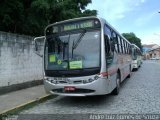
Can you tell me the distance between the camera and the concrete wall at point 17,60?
35.3 ft

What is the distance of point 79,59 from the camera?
8398 millimetres

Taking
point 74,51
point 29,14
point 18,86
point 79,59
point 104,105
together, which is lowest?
point 104,105

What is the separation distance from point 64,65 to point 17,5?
666 centimetres

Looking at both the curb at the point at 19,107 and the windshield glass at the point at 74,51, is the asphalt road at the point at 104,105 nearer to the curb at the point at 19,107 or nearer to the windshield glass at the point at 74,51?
the curb at the point at 19,107

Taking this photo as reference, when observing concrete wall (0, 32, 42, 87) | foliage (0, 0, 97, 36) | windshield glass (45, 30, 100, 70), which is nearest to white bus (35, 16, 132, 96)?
windshield glass (45, 30, 100, 70)

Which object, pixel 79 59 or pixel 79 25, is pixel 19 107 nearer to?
pixel 79 59

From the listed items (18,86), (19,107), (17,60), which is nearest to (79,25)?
(19,107)

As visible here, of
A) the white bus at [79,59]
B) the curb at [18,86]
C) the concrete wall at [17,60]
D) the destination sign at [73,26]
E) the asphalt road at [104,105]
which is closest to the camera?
the asphalt road at [104,105]

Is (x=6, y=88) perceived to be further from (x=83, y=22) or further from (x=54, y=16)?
(x=54, y=16)

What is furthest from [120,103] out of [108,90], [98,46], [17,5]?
[17,5]

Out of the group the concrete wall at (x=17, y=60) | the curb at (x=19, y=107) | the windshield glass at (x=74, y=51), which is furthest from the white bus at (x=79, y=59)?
the concrete wall at (x=17, y=60)

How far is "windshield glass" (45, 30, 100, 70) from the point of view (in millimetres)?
8359

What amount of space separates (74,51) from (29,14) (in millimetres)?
7422

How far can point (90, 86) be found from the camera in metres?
8.14
